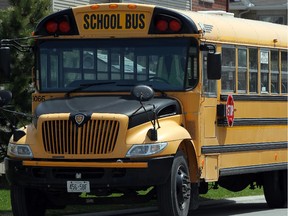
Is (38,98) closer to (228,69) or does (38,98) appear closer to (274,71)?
(228,69)

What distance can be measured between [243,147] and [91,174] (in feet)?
10.5

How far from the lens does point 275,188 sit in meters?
15.3

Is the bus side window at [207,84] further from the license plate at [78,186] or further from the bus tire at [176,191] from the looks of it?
the license plate at [78,186]

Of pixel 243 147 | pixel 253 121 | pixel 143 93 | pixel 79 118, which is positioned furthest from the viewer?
pixel 253 121

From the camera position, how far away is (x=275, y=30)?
15.2m

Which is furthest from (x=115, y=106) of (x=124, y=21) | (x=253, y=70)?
(x=253, y=70)

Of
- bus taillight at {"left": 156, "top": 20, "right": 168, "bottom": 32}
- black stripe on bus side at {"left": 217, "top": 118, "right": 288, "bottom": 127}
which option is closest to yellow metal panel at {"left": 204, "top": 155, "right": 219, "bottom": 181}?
black stripe on bus side at {"left": 217, "top": 118, "right": 288, "bottom": 127}

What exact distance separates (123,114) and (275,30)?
4.75 m

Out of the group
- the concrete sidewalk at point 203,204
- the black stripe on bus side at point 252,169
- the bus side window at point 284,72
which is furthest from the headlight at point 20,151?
the bus side window at point 284,72

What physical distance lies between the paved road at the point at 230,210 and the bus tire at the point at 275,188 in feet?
0.49

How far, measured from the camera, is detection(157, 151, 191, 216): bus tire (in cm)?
1123

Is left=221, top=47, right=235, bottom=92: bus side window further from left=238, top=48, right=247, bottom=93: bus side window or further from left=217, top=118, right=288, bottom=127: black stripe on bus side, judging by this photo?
left=217, top=118, right=288, bottom=127: black stripe on bus side

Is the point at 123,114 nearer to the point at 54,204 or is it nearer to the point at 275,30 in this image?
the point at 54,204

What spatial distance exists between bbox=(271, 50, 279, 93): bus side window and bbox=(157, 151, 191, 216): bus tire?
Answer: 11.4 ft
